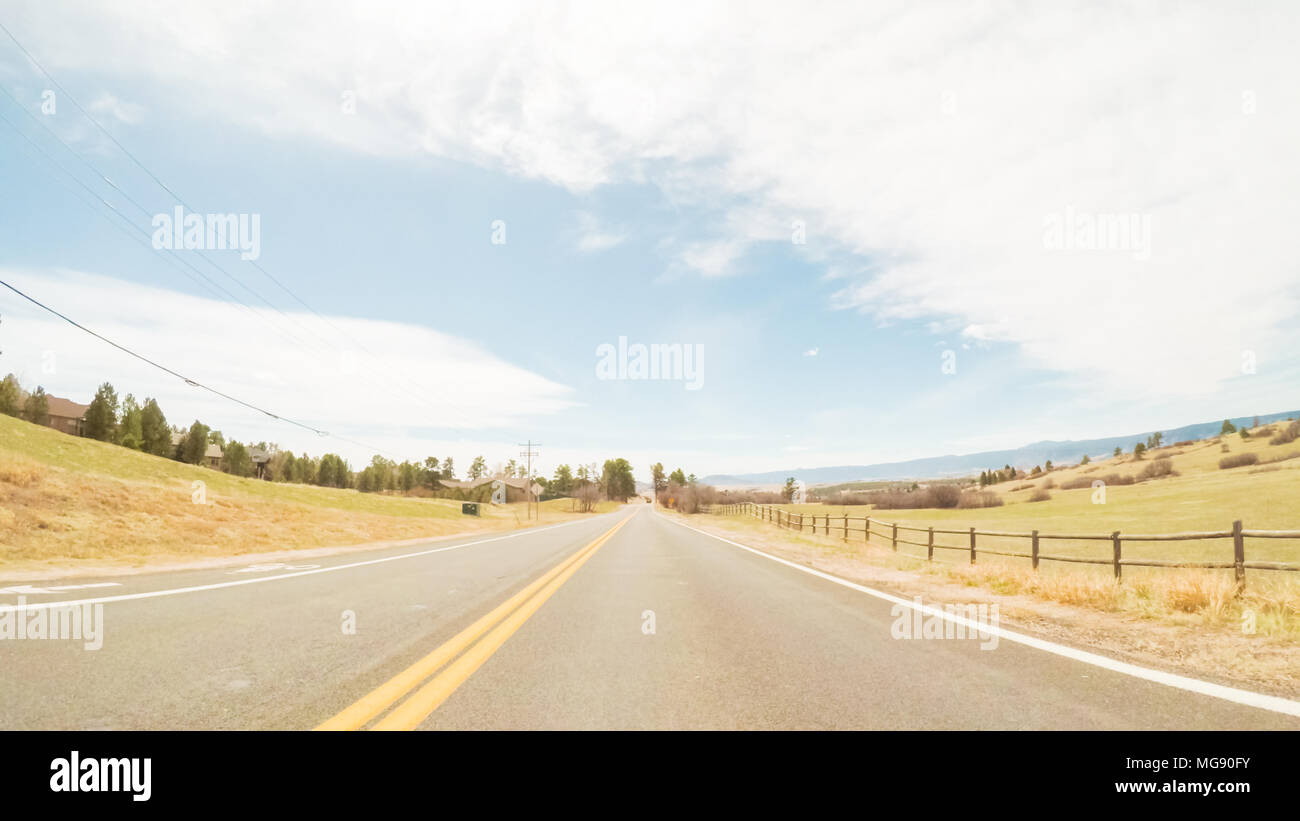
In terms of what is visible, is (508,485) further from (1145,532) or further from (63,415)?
(1145,532)

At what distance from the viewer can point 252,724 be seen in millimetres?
3426

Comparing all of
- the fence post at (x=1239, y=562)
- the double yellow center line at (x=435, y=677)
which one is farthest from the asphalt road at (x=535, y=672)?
the fence post at (x=1239, y=562)

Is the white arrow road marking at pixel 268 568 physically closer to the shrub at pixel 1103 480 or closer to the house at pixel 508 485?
the shrub at pixel 1103 480

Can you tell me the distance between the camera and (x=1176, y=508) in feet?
193

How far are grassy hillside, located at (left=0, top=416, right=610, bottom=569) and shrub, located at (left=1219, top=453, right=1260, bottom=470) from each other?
11241 cm

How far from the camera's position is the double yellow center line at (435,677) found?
141 inches

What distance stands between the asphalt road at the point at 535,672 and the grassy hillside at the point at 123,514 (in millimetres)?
8882

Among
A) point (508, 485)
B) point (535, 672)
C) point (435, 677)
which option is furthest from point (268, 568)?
point (508, 485)

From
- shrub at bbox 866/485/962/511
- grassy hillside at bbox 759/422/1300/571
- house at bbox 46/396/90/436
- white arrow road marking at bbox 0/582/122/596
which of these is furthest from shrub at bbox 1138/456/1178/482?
house at bbox 46/396/90/436

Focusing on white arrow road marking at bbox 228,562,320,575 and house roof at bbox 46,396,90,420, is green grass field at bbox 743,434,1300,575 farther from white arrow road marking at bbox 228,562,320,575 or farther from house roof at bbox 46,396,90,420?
house roof at bbox 46,396,90,420

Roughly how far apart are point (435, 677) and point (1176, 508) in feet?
249

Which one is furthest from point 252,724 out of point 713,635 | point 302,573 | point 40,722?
point 302,573

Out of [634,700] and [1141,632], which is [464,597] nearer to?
[634,700]
